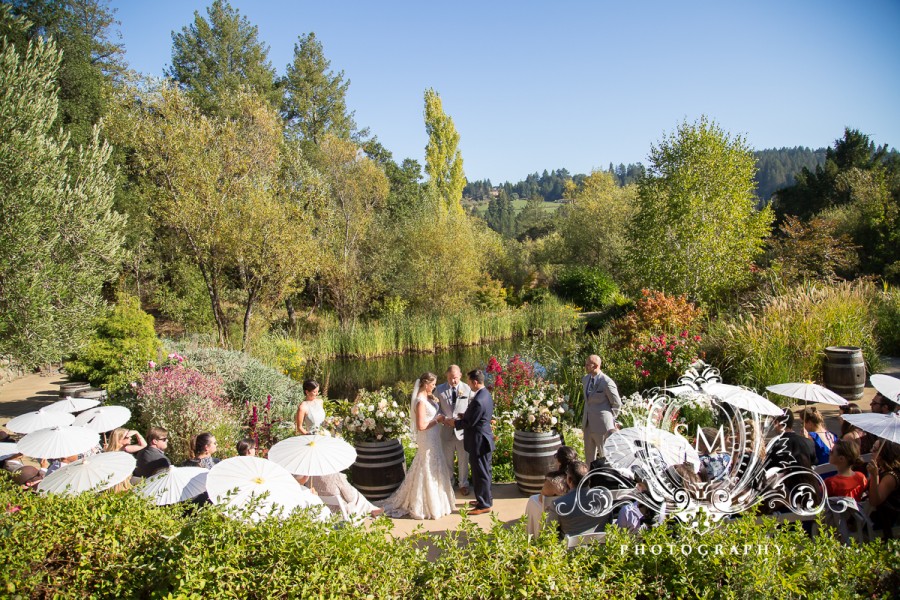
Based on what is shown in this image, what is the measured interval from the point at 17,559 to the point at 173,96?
1478cm

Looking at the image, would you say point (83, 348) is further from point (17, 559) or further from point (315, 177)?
point (315, 177)

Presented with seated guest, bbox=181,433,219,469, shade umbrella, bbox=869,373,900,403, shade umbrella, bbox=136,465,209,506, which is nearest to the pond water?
seated guest, bbox=181,433,219,469

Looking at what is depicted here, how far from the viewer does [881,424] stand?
4.47 metres

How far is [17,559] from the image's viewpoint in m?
3.55

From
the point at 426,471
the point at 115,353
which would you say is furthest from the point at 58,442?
the point at 115,353

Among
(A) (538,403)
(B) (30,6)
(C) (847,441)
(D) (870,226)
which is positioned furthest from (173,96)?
(D) (870,226)

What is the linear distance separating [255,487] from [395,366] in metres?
16.4

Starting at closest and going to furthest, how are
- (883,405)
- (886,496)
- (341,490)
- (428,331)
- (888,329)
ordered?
(886,496) < (341,490) < (883,405) < (888,329) < (428,331)

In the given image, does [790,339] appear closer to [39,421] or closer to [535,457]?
[535,457]

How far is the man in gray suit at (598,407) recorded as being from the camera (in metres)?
6.53

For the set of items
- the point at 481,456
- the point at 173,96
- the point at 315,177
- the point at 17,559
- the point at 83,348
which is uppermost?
the point at 173,96

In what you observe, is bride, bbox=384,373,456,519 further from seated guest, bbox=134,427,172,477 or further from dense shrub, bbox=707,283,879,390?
dense shrub, bbox=707,283,879,390

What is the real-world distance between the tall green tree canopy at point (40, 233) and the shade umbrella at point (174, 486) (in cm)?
570

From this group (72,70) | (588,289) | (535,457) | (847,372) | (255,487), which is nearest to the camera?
(255,487)
